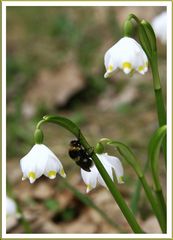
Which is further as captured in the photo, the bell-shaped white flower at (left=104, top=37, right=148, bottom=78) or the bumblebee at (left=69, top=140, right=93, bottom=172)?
the bumblebee at (left=69, top=140, right=93, bottom=172)

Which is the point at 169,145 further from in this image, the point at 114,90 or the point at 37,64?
the point at 37,64

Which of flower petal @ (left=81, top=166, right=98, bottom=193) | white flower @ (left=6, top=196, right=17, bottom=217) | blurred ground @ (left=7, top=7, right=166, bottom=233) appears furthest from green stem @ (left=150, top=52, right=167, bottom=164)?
white flower @ (left=6, top=196, right=17, bottom=217)

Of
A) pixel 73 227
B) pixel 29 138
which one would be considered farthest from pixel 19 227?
pixel 29 138

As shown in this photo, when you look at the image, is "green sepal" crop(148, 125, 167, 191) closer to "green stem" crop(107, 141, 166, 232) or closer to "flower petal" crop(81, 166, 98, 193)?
"green stem" crop(107, 141, 166, 232)

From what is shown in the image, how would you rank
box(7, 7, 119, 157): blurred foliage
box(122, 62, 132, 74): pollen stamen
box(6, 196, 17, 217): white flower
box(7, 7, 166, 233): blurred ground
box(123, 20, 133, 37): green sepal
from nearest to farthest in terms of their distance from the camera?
box(122, 62, 132, 74): pollen stamen → box(123, 20, 133, 37): green sepal → box(6, 196, 17, 217): white flower → box(7, 7, 166, 233): blurred ground → box(7, 7, 119, 157): blurred foliage

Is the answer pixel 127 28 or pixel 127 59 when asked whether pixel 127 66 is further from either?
pixel 127 28
